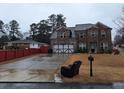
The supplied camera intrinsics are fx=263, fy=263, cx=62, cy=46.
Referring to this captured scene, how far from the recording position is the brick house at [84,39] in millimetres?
57094

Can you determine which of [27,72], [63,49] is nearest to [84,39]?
[63,49]

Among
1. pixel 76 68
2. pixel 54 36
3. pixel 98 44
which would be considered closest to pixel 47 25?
pixel 54 36

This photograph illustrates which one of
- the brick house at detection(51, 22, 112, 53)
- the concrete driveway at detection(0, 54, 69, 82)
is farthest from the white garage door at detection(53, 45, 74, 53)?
the concrete driveway at detection(0, 54, 69, 82)

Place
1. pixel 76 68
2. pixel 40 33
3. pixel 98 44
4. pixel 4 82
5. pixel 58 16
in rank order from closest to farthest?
pixel 4 82 → pixel 76 68 → pixel 98 44 → pixel 40 33 → pixel 58 16

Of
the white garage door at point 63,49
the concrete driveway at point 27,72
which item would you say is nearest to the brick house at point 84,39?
the white garage door at point 63,49

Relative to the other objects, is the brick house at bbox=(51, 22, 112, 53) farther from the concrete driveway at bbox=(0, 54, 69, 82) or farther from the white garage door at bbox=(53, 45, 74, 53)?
the concrete driveway at bbox=(0, 54, 69, 82)

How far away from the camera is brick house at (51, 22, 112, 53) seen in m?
57.1

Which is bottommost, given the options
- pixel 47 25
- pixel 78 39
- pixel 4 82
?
pixel 4 82

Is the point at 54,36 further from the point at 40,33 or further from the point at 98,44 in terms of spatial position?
the point at 40,33

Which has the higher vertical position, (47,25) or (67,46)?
(47,25)

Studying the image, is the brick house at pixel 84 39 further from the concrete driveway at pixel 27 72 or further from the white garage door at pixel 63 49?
the concrete driveway at pixel 27 72

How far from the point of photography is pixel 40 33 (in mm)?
89188

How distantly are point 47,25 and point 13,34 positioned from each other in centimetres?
1265

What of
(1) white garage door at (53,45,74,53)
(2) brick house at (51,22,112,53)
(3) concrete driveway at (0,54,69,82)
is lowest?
(3) concrete driveway at (0,54,69,82)
